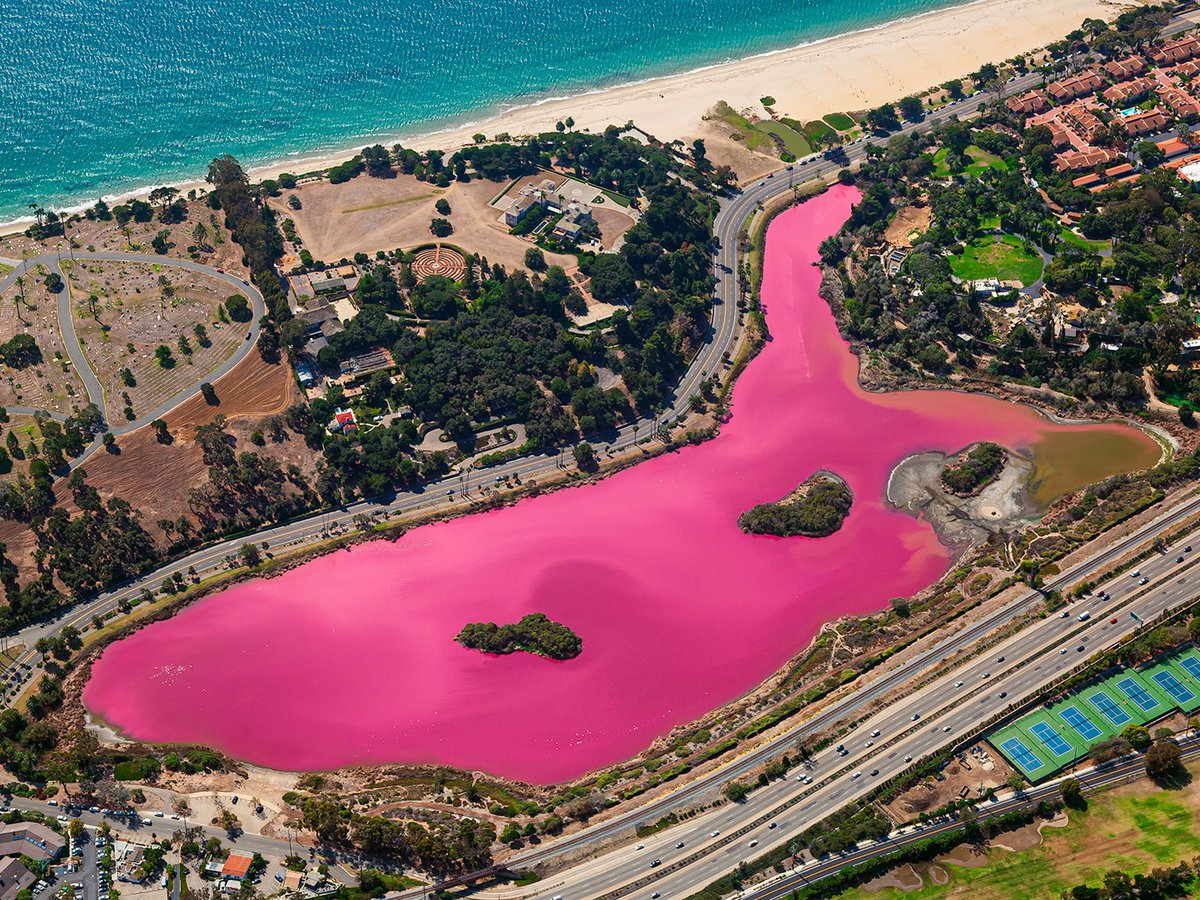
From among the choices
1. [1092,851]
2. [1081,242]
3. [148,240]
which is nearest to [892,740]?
[1092,851]

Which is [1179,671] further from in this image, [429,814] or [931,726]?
[429,814]

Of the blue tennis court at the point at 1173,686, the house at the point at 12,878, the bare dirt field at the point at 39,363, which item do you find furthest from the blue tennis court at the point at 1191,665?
the bare dirt field at the point at 39,363

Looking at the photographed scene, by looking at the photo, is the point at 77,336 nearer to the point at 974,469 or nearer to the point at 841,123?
the point at 974,469

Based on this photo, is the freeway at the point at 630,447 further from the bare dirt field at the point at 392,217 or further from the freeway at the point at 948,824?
the bare dirt field at the point at 392,217

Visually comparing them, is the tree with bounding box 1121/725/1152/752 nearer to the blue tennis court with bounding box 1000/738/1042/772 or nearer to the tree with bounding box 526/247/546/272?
Answer: the blue tennis court with bounding box 1000/738/1042/772

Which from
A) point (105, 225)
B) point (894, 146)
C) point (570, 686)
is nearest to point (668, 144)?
point (894, 146)

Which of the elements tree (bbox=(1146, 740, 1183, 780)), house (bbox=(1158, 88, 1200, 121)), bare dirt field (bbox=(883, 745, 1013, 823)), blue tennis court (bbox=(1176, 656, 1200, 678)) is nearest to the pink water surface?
bare dirt field (bbox=(883, 745, 1013, 823))
